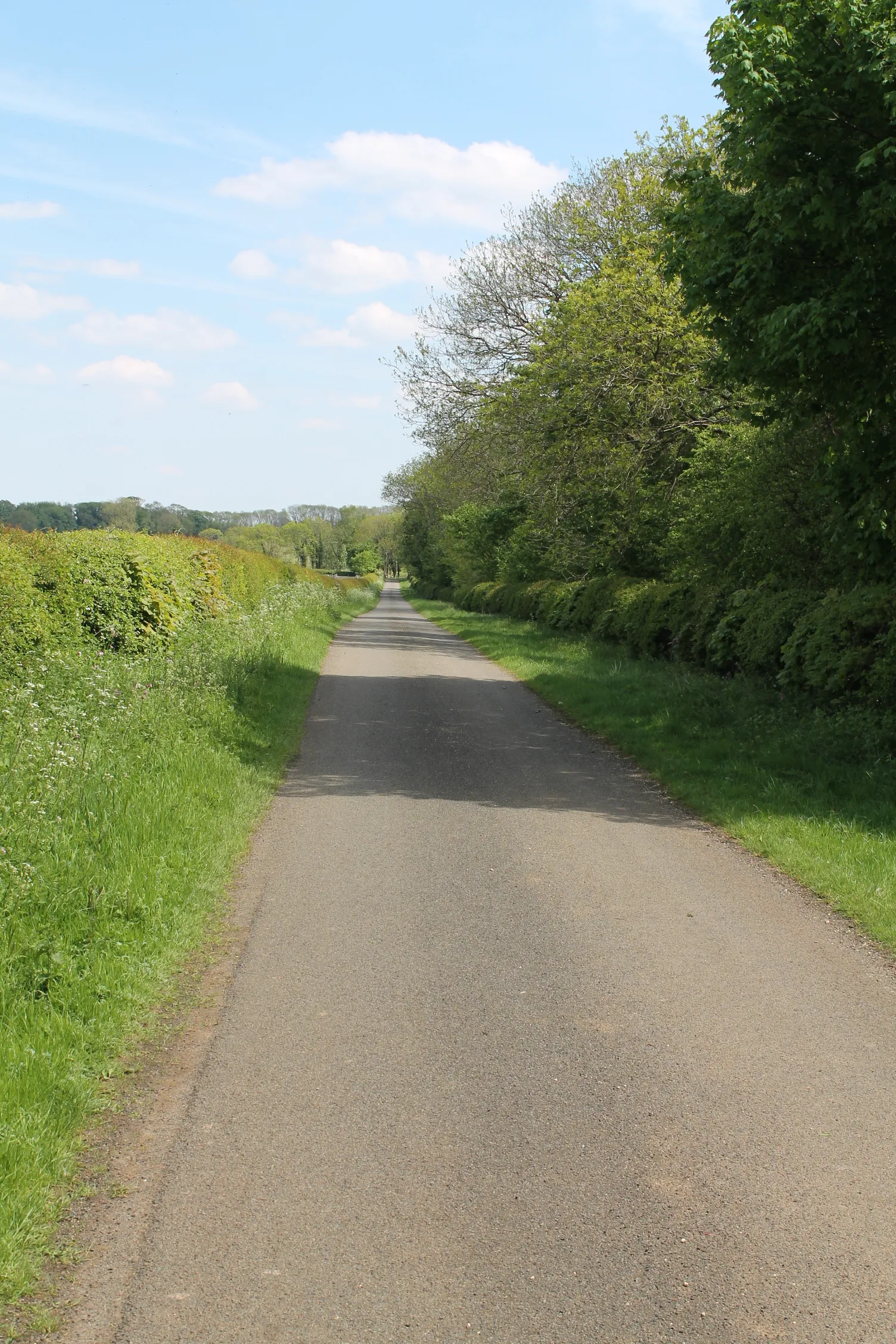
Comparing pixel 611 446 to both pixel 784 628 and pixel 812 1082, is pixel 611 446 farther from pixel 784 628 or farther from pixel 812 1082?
pixel 812 1082

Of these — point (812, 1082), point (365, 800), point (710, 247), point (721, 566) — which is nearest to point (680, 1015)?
Result: point (812, 1082)

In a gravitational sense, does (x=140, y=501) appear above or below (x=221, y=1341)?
above

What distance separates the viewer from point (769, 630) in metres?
14.9

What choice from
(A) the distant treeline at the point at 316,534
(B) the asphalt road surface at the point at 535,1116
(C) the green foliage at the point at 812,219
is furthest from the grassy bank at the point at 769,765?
(A) the distant treeline at the point at 316,534

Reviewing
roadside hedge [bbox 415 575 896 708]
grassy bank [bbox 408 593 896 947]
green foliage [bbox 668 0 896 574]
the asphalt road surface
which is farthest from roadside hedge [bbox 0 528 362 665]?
roadside hedge [bbox 415 575 896 708]

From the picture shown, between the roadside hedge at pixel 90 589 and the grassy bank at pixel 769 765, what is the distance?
20.5 ft

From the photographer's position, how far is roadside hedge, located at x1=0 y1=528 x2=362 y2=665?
11234mm

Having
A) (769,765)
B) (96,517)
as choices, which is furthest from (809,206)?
(96,517)

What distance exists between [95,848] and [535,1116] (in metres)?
3.71

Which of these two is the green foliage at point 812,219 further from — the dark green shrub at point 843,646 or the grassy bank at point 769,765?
the grassy bank at point 769,765

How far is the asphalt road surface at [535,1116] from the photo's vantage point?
10.1 ft

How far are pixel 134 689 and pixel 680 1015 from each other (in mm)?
7165

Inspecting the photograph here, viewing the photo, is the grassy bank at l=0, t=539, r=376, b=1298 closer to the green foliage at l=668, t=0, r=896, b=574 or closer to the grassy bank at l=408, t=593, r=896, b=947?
the grassy bank at l=408, t=593, r=896, b=947

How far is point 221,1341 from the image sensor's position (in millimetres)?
2902
